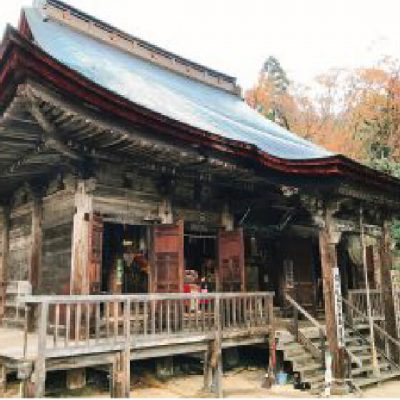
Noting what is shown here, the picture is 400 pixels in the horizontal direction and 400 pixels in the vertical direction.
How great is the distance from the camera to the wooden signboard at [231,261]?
10.7 metres

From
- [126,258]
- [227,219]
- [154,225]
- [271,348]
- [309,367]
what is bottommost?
[309,367]

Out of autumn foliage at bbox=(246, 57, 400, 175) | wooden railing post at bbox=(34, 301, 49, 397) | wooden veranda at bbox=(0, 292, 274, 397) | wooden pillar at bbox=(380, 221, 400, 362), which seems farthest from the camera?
autumn foliage at bbox=(246, 57, 400, 175)

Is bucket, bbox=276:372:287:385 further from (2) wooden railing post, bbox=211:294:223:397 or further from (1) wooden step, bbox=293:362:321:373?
(2) wooden railing post, bbox=211:294:223:397

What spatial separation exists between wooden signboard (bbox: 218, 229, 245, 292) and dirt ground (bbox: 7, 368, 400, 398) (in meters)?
2.00

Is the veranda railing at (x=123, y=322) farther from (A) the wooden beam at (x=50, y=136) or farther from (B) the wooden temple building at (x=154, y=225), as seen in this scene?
(A) the wooden beam at (x=50, y=136)

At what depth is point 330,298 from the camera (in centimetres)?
1016

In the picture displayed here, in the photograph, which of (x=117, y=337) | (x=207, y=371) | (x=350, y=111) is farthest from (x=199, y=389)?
(x=350, y=111)

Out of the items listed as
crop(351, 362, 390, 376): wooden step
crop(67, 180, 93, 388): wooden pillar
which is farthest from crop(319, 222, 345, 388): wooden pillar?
crop(67, 180, 93, 388): wooden pillar

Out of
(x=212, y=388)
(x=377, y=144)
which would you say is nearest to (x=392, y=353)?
(x=212, y=388)

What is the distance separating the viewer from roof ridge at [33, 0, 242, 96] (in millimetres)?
15703

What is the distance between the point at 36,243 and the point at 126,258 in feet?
15.6

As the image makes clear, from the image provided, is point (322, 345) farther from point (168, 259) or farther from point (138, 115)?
point (138, 115)

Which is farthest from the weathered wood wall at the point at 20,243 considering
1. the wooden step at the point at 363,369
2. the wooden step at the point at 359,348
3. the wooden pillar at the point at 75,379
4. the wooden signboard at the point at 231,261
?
the wooden step at the point at 359,348

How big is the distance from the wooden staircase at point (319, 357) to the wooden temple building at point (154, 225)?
4cm
